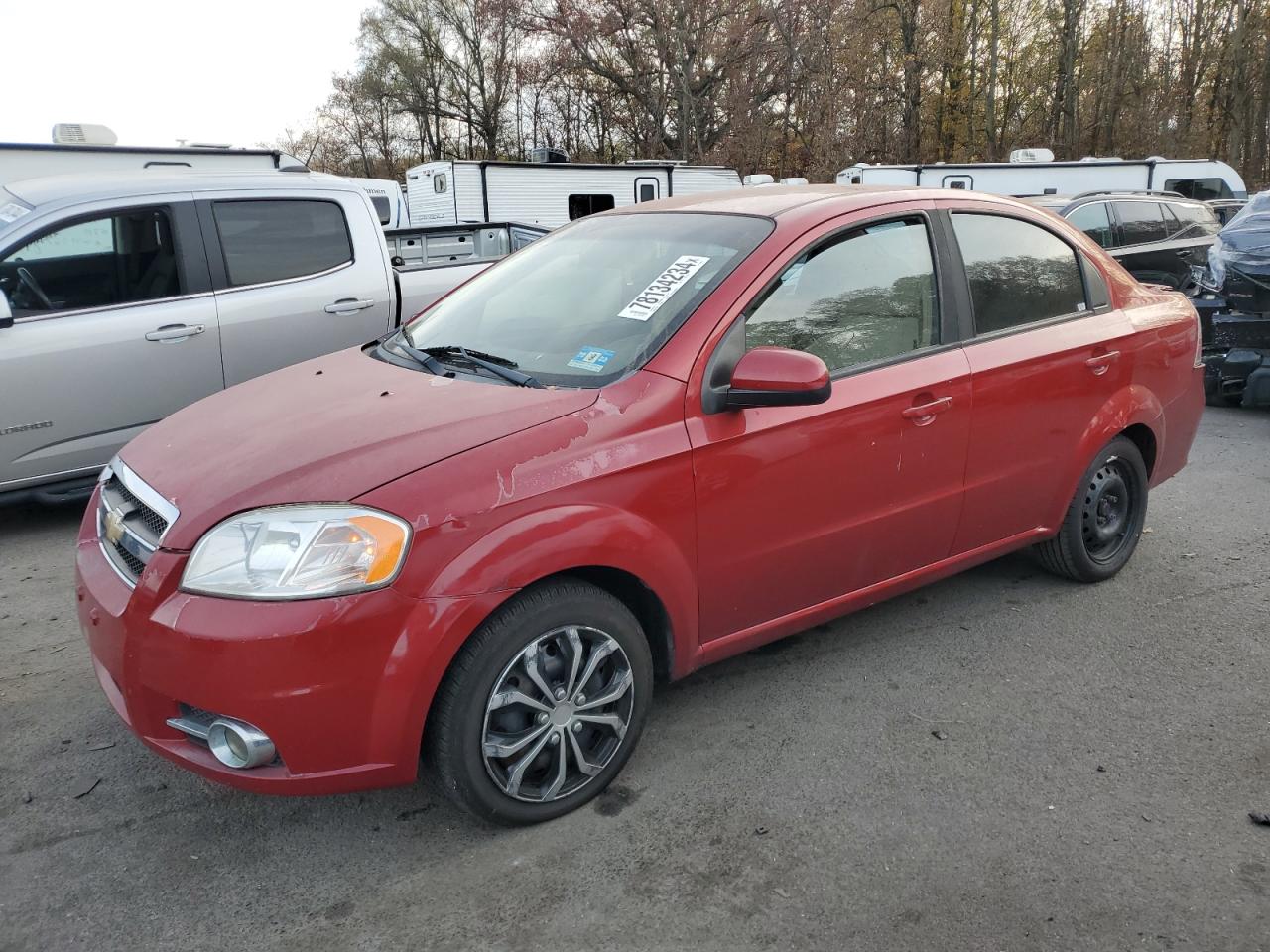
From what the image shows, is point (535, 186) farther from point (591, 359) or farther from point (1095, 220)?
point (591, 359)

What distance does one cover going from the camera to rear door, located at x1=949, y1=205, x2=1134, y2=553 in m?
3.53

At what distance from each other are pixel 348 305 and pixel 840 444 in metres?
3.92

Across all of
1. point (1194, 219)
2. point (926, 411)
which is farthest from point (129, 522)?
point (1194, 219)

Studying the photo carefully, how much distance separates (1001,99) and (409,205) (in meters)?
21.6

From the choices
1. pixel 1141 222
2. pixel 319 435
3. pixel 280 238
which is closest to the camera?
pixel 319 435

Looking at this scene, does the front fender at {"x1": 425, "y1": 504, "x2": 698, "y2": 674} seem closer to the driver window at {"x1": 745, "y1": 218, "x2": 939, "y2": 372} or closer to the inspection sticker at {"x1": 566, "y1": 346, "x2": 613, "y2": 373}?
the inspection sticker at {"x1": 566, "y1": 346, "x2": 613, "y2": 373}

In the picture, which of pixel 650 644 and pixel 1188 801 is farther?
pixel 650 644

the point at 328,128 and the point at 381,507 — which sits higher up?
the point at 328,128

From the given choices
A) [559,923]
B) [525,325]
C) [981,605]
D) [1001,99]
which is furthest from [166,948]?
[1001,99]

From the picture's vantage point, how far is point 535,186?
15680 millimetres

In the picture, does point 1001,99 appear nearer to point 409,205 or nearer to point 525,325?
point 409,205

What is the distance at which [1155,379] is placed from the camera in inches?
163

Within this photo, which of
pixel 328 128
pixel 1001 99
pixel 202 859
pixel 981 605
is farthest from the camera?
pixel 328 128

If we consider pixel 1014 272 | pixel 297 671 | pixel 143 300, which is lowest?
pixel 297 671
